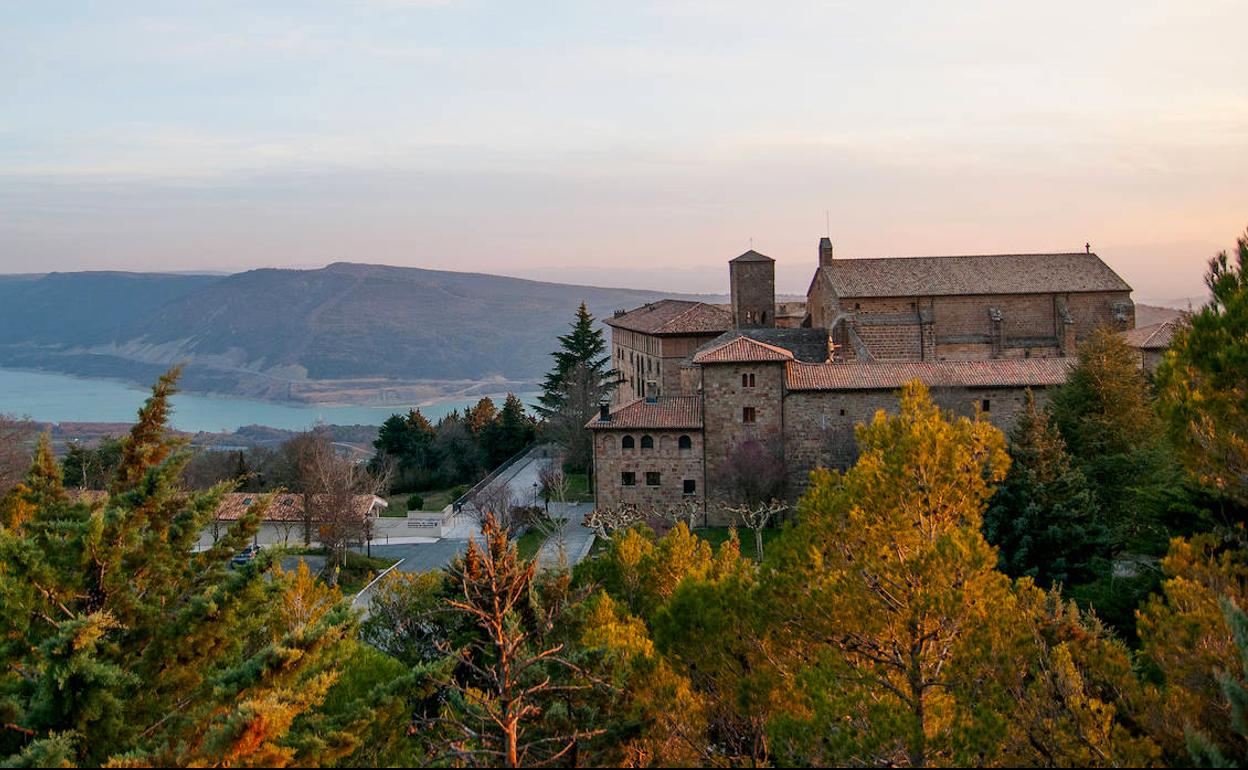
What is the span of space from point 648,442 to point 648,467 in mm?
698

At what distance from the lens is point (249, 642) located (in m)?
13.0

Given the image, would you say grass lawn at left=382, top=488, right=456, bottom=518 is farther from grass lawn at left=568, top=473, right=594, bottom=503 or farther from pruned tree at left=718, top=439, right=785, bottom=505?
pruned tree at left=718, top=439, right=785, bottom=505

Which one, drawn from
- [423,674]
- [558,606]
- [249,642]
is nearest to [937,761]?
[423,674]

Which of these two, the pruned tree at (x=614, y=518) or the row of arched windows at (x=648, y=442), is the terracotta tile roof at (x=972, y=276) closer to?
the row of arched windows at (x=648, y=442)

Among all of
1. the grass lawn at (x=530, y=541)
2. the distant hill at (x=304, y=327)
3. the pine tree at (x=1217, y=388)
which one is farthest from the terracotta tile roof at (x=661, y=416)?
the distant hill at (x=304, y=327)

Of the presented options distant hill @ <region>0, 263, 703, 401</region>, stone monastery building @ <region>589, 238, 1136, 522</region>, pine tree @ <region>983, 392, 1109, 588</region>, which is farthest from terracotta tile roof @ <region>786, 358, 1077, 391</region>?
distant hill @ <region>0, 263, 703, 401</region>

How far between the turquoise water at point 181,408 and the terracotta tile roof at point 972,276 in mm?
53973

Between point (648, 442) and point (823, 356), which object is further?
point (823, 356)

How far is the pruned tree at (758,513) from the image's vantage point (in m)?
28.5

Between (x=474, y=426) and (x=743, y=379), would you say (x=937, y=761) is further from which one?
(x=474, y=426)

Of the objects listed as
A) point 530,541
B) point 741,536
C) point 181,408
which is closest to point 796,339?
point 741,536

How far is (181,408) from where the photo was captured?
10012cm

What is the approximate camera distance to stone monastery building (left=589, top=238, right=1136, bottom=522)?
31.5 m

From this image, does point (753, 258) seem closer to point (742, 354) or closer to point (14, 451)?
point (742, 354)
